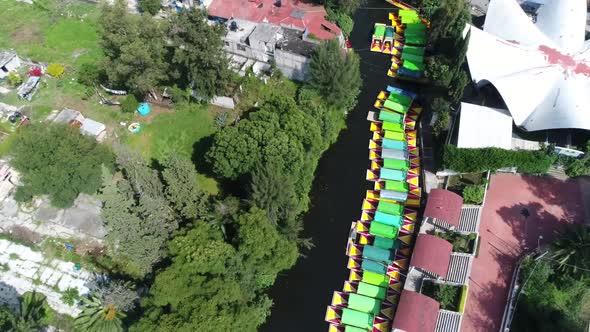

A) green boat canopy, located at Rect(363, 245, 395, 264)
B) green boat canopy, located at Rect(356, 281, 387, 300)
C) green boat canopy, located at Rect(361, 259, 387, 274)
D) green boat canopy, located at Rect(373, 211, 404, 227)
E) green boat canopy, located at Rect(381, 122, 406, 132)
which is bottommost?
green boat canopy, located at Rect(356, 281, 387, 300)

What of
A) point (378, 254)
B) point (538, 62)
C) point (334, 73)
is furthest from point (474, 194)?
point (334, 73)

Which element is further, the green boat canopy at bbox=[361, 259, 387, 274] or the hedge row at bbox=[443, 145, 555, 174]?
the hedge row at bbox=[443, 145, 555, 174]

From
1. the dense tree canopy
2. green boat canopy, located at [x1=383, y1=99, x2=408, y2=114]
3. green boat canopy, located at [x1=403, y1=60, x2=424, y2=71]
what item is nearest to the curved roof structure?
green boat canopy, located at [x1=403, y1=60, x2=424, y2=71]

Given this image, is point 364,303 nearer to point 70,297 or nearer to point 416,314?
point 416,314

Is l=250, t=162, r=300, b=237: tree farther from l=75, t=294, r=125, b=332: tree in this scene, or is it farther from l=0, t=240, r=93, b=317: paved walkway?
l=0, t=240, r=93, b=317: paved walkway

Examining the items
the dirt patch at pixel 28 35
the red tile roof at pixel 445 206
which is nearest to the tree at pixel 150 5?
the dirt patch at pixel 28 35

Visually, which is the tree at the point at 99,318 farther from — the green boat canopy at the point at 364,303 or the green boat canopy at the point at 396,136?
the green boat canopy at the point at 396,136
